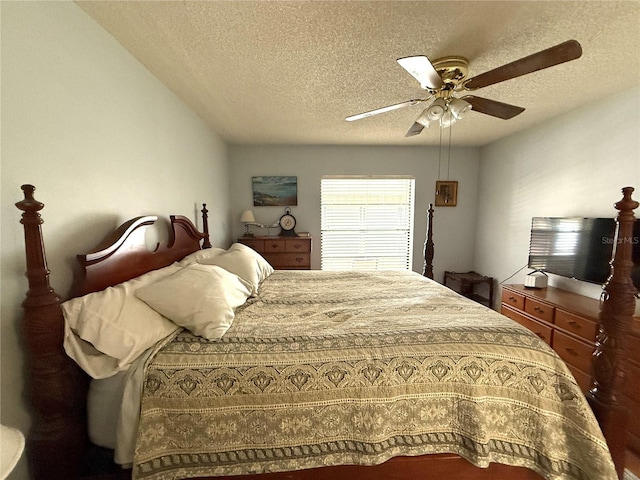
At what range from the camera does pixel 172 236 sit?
84.0 inches

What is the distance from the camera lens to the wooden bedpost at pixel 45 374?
0.92 meters

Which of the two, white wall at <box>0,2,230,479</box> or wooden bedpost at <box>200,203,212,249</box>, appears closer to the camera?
white wall at <box>0,2,230,479</box>

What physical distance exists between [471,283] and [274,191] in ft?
10.0

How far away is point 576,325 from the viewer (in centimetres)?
212

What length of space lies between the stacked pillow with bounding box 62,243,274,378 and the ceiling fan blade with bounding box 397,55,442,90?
1451 millimetres

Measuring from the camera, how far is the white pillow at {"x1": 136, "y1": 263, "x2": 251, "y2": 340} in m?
1.23

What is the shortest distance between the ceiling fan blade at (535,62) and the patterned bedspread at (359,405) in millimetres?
1251

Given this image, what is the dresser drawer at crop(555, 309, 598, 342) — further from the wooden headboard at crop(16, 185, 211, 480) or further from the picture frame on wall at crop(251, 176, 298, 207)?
the picture frame on wall at crop(251, 176, 298, 207)

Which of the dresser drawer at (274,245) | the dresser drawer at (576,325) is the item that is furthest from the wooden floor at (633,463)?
the dresser drawer at (274,245)

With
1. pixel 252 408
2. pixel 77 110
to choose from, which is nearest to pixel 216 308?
pixel 252 408

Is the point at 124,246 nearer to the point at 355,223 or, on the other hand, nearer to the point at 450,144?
the point at 355,223

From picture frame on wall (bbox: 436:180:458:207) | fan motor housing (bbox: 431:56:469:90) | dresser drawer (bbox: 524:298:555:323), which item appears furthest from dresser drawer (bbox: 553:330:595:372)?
picture frame on wall (bbox: 436:180:458:207)

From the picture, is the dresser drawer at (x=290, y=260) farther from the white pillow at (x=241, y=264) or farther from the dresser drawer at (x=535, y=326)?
the dresser drawer at (x=535, y=326)

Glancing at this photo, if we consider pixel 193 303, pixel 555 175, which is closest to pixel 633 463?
pixel 555 175
